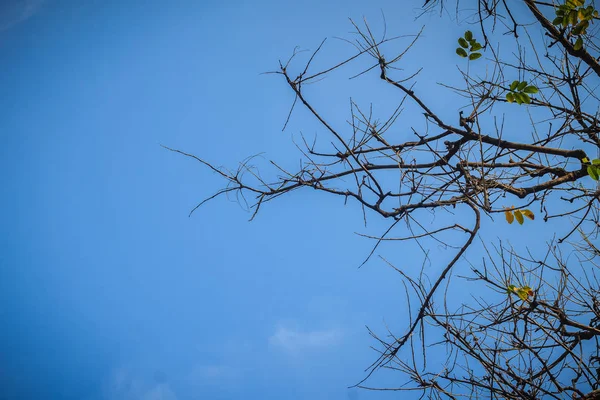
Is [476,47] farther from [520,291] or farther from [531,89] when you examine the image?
[520,291]

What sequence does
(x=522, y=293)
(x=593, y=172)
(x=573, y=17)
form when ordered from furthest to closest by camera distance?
(x=522, y=293), (x=573, y=17), (x=593, y=172)

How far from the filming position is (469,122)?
2283 mm

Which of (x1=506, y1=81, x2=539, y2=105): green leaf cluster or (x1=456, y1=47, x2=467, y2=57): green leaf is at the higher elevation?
(x1=456, y1=47, x2=467, y2=57): green leaf

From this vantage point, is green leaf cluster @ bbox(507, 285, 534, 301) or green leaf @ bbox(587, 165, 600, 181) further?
green leaf cluster @ bbox(507, 285, 534, 301)

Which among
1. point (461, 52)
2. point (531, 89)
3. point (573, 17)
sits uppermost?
point (461, 52)

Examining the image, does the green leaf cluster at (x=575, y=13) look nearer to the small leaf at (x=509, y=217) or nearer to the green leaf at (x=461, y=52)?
the green leaf at (x=461, y=52)

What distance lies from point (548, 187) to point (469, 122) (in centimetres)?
65

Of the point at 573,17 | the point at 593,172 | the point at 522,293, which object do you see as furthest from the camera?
the point at 522,293

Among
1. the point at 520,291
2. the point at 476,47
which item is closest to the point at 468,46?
the point at 476,47

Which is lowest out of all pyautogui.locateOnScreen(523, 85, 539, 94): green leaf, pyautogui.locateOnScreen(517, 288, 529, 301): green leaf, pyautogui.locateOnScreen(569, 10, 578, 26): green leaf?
pyautogui.locateOnScreen(517, 288, 529, 301): green leaf

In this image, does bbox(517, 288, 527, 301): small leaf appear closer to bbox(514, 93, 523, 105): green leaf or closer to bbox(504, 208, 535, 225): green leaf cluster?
bbox(504, 208, 535, 225): green leaf cluster

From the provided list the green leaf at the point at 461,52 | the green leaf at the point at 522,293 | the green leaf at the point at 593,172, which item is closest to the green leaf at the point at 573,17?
the green leaf at the point at 461,52

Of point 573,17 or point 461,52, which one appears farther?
point 461,52

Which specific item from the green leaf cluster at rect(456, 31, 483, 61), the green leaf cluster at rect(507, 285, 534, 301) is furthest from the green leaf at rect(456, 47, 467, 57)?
the green leaf cluster at rect(507, 285, 534, 301)
